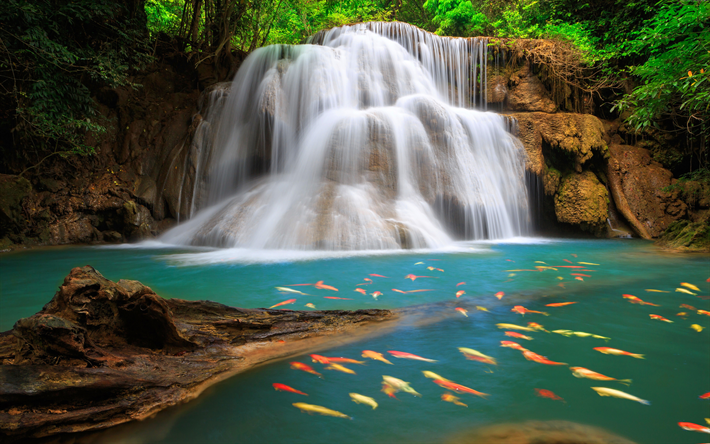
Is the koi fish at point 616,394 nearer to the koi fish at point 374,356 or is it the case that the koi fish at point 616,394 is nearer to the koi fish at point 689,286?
the koi fish at point 374,356

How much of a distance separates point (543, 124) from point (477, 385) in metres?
10.9

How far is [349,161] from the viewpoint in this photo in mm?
9289

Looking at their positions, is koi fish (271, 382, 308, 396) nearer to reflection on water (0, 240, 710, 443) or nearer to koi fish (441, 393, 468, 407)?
reflection on water (0, 240, 710, 443)

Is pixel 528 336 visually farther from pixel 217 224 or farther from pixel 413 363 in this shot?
pixel 217 224

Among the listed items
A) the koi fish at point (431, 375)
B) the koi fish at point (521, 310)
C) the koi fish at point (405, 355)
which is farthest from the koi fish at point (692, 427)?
the koi fish at point (521, 310)

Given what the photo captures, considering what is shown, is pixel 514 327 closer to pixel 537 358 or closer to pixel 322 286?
pixel 537 358

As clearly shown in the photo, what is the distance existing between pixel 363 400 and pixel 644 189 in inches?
488

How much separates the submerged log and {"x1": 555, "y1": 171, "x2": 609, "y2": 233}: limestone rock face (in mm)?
10001

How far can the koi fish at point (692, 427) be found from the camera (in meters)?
1.70

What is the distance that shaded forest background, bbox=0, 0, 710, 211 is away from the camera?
7113 mm

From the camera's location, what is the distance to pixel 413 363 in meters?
2.39

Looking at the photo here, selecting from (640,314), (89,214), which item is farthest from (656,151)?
(89,214)

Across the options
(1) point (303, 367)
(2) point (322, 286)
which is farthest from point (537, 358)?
(2) point (322, 286)

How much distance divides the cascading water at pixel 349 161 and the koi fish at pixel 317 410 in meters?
5.48
